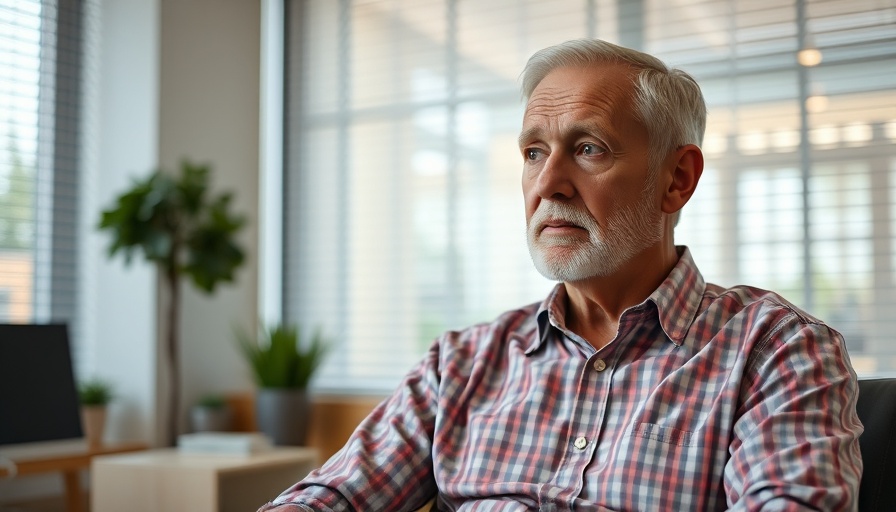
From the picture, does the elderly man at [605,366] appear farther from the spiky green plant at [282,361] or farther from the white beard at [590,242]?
the spiky green plant at [282,361]

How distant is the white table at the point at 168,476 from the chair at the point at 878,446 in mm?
2074

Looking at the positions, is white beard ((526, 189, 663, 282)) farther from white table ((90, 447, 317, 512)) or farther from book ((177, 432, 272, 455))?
book ((177, 432, 272, 455))

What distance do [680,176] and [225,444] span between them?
2.13m

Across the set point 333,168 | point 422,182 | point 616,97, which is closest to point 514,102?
point 422,182

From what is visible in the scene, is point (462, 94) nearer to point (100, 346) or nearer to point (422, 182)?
point (422, 182)

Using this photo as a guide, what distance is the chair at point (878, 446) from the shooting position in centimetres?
143

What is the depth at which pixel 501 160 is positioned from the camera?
363 cm

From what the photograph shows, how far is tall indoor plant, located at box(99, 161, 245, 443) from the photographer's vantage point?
3330 millimetres

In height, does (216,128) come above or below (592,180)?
above

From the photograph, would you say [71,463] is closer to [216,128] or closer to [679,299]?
[216,128]

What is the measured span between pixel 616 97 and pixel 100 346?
283 cm

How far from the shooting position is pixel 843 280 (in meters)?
2.96

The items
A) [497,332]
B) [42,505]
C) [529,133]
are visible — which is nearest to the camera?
[529,133]

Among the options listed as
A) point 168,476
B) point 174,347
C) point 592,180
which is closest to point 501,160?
point 174,347
